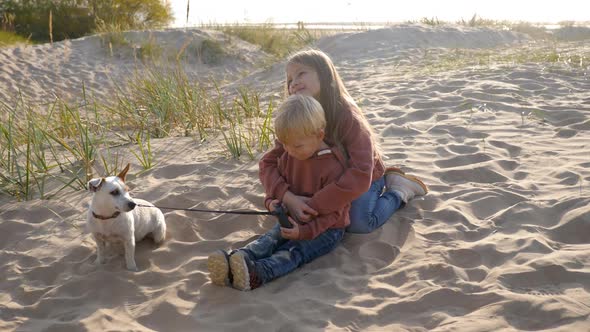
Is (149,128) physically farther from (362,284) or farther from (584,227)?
(584,227)

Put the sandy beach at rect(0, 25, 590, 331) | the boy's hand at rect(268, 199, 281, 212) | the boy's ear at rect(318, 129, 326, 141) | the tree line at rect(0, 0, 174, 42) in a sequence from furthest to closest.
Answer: the tree line at rect(0, 0, 174, 42)
the boy's hand at rect(268, 199, 281, 212)
the boy's ear at rect(318, 129, 326, 141)
the sandy beach at rect(0, 25, 590, 331)

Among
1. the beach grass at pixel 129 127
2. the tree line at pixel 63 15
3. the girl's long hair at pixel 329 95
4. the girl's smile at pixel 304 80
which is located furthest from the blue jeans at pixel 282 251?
the tree line at pixel 63 15

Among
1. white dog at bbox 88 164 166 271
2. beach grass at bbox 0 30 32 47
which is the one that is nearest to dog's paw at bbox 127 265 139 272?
white dog at bbox 88 164 166 271

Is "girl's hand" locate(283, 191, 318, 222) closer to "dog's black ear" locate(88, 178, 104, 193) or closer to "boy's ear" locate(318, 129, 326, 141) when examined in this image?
"boy's ear" locate(318, 129, 326, 141)

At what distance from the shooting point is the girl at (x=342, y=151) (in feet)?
10.1

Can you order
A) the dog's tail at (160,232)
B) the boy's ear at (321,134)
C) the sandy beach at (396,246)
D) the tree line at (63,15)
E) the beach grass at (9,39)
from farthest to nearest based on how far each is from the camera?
the tree line at (63,15) < the beach grass at (9,39) < the dog's tail at (160,232) < the boy's ear at (321,134) < the sandy beach at (396,246)

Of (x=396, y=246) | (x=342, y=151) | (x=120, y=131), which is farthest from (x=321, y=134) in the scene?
(x=120, y=131)

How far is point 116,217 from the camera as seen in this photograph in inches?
118

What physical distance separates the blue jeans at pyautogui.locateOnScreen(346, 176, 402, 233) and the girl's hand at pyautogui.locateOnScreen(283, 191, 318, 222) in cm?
35

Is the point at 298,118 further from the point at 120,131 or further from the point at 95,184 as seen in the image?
the point at 120,131

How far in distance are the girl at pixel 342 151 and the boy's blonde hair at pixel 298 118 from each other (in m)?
0.26

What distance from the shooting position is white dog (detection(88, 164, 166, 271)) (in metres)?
2.89

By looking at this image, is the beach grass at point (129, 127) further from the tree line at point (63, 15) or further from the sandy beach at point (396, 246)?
the tree line at point (63, 15)

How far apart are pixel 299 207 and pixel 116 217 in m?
0.95
